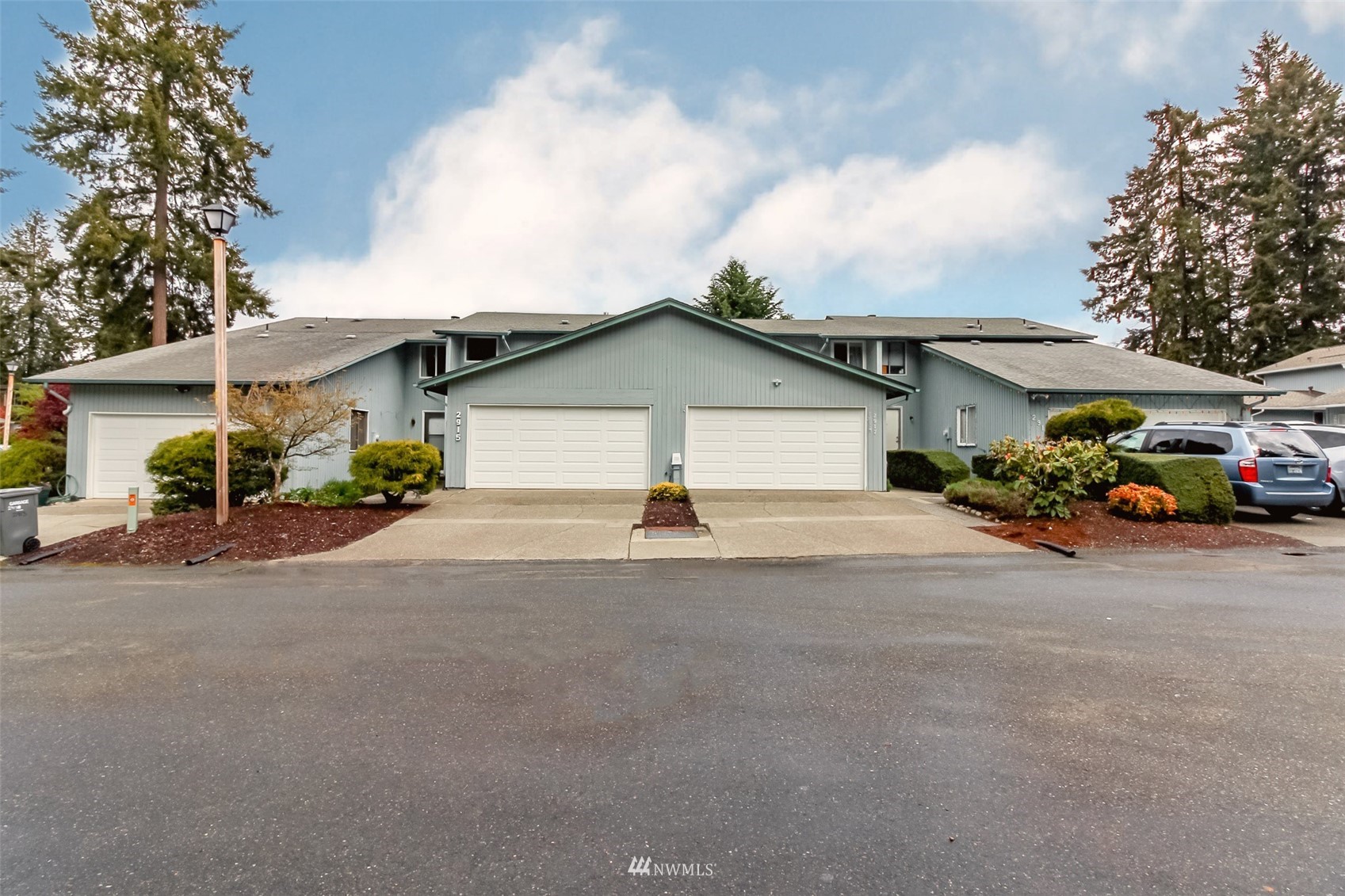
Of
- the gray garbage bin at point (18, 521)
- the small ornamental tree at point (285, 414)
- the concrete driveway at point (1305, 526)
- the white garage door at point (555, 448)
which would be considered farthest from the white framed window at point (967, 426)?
the gray garbage bin at point (18, 521)

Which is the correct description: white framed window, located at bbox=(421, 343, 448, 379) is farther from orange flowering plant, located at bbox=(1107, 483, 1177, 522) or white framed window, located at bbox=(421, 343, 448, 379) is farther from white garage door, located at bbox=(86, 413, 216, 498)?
orange flowering plant, located at bbox=(1107, 483, 1177, 522)

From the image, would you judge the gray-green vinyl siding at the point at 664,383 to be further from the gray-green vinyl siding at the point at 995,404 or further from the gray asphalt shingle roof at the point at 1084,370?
the gray asphalt shingle roof at the point at 1084,370

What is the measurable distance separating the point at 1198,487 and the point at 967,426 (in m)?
9.35

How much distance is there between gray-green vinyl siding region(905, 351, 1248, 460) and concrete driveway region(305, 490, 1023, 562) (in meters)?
5.70

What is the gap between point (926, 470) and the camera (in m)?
16.2

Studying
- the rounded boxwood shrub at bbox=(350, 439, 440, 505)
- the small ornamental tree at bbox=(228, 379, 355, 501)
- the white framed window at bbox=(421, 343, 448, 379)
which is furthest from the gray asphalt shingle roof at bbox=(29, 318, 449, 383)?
the rounded boxwood shrub at bbox=(350, 439, 440, 505)

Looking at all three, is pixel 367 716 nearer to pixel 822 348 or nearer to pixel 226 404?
pixel 226 404

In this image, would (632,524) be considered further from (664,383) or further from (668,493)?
(664,383)

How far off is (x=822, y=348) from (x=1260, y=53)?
115 feet

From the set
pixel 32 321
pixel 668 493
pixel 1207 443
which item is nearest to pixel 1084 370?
pixel 1207 443

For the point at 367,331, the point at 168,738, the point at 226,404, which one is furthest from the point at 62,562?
the point at 367,331

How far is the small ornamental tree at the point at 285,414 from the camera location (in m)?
10.5

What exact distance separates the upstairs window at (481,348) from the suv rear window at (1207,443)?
19.2 meters

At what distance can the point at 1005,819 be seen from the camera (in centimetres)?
235
